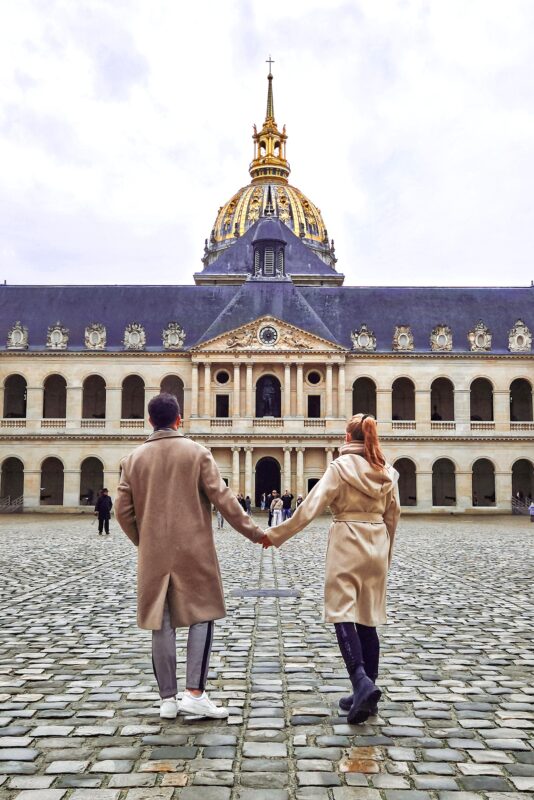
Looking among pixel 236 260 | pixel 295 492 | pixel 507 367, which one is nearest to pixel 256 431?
pixel 295 492

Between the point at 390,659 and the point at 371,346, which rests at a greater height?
the point at 371,346

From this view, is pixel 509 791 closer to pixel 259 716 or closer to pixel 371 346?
pixel 259 716

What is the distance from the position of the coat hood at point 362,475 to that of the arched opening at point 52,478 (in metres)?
49.8

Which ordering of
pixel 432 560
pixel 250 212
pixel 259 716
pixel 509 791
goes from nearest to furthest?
pixel 509 791
pixel 259 716
pixel 432 560
pixel 250 212

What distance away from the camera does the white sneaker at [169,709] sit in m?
6.05

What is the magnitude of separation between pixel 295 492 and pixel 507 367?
51.4 feet

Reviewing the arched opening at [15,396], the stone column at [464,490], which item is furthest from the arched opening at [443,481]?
the arched opening at [15,396]

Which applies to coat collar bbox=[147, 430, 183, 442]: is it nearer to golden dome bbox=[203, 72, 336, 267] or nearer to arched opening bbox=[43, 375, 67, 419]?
arched opening bbox=[43, 375, 67, 419]

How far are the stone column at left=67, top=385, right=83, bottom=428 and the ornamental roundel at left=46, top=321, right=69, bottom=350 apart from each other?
2.69 metres

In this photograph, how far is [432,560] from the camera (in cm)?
1933

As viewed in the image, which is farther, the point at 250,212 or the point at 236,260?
the point at 250,212

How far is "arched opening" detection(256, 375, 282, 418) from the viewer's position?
175 feet

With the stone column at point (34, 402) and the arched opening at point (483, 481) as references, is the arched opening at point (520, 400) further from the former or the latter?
the stone column at point (34, 402)

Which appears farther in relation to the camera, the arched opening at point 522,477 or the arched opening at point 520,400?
the arched opening at point 520,400
